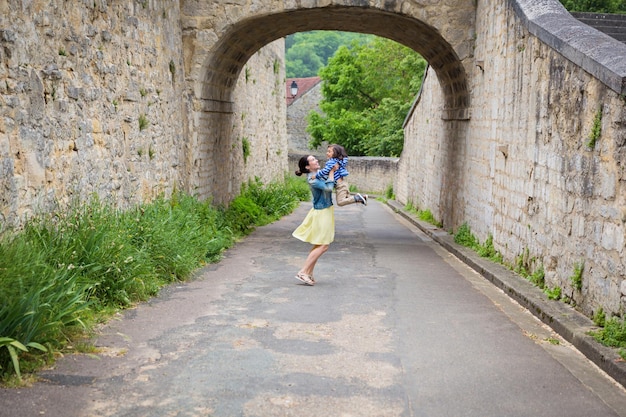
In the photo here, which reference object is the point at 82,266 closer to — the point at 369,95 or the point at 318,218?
the point at 318,218

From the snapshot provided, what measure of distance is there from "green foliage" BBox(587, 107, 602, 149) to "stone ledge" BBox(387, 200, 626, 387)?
1.54 metres

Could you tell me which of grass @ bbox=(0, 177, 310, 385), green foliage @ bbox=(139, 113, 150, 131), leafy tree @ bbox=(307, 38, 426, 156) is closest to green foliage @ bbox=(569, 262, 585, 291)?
grass @ bbox=(0, 177, 310, 385)

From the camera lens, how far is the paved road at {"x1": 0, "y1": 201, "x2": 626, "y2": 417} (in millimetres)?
4414

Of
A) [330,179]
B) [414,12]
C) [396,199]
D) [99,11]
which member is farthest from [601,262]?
[396,199]

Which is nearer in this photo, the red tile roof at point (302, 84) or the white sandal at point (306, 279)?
the white sandal at point (306, 279)

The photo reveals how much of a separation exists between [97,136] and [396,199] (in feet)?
72.2

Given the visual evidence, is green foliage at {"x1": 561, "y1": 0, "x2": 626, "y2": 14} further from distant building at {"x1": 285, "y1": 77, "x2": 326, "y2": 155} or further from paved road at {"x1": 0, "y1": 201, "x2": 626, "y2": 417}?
distant building at {"x1": 285, "y1": 77, "x2": 326, "y2": 155}

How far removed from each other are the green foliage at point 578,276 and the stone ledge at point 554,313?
227 millimetres

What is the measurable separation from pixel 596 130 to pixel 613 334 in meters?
1.84

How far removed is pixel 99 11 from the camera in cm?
878

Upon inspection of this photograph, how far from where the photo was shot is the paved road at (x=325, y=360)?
4414mm

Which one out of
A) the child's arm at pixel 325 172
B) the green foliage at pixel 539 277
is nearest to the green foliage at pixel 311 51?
the child's arm at pixel 325 172

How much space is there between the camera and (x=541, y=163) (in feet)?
27.6

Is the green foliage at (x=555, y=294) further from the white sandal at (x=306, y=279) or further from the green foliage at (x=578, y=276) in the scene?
the white sandal at (x=306, y=279)
